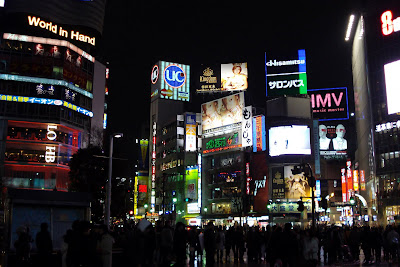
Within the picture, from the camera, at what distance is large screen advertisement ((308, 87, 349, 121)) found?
9156 centimetres

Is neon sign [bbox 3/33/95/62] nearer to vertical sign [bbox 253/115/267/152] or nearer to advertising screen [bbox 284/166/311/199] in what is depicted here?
vertical sign [bbox 253/115/267/152]

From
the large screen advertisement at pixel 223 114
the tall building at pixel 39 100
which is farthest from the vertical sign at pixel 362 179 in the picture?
the tall building at pixel 39 100

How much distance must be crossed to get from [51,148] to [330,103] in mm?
54652

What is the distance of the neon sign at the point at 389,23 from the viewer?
64.2 m

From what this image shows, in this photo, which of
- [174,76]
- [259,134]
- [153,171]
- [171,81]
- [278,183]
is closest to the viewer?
[278,183]

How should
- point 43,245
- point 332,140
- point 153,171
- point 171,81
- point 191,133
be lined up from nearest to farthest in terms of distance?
point 43,245, point 191,133, point 332,140, point 153,171, point 171,81

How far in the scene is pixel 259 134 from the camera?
7488 cm

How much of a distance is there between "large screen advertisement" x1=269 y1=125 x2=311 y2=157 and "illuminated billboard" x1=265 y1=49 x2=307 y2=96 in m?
6.76

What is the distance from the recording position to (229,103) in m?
81.5

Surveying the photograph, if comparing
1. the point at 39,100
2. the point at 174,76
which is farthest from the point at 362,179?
the point at 39,100

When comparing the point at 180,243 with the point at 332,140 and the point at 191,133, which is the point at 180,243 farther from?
the point at 332,140

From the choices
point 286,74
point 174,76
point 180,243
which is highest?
point 174,76

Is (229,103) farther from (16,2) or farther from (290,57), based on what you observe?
(16,2)

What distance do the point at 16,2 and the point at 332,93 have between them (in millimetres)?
58845
